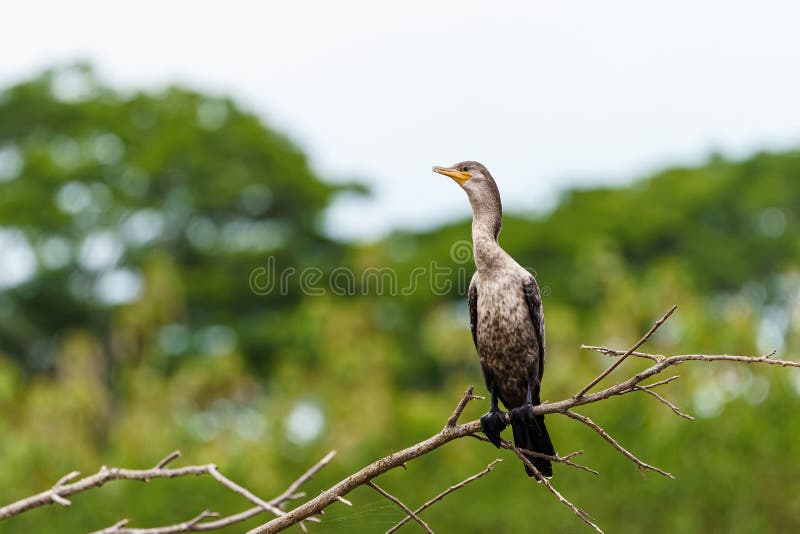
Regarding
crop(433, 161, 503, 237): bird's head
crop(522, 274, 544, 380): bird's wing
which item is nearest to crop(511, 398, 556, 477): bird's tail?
crop(522, 274, 544, 380): bird's wing

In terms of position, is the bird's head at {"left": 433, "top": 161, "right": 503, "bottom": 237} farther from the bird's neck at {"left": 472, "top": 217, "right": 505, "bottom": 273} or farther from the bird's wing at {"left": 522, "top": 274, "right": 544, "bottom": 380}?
the bird's wing at {"left": 522, "top": 274, "right": 544, "bottom": 380}

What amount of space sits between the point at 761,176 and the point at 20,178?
18.3 meters

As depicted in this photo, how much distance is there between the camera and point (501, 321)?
4.54 metres

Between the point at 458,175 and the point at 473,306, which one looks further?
the point at 473,306

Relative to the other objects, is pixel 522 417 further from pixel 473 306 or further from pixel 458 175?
pixel 458 175

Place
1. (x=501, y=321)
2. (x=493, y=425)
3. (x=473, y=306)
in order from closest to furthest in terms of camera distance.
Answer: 1. (x=493, y=425)
2. (x=501, y=321)
3. (x=473, y=306)

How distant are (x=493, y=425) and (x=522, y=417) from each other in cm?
12

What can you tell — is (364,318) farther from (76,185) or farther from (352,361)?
(76,185)

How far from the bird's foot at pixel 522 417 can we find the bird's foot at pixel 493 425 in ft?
0.19

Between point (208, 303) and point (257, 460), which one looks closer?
point (257, 460)

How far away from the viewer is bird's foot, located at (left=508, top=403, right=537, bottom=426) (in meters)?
4.40

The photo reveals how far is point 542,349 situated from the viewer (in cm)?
477

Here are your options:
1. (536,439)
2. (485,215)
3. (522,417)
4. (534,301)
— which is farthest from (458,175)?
(536,439)

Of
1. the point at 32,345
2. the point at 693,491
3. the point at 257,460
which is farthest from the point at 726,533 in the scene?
the point at 32,345
